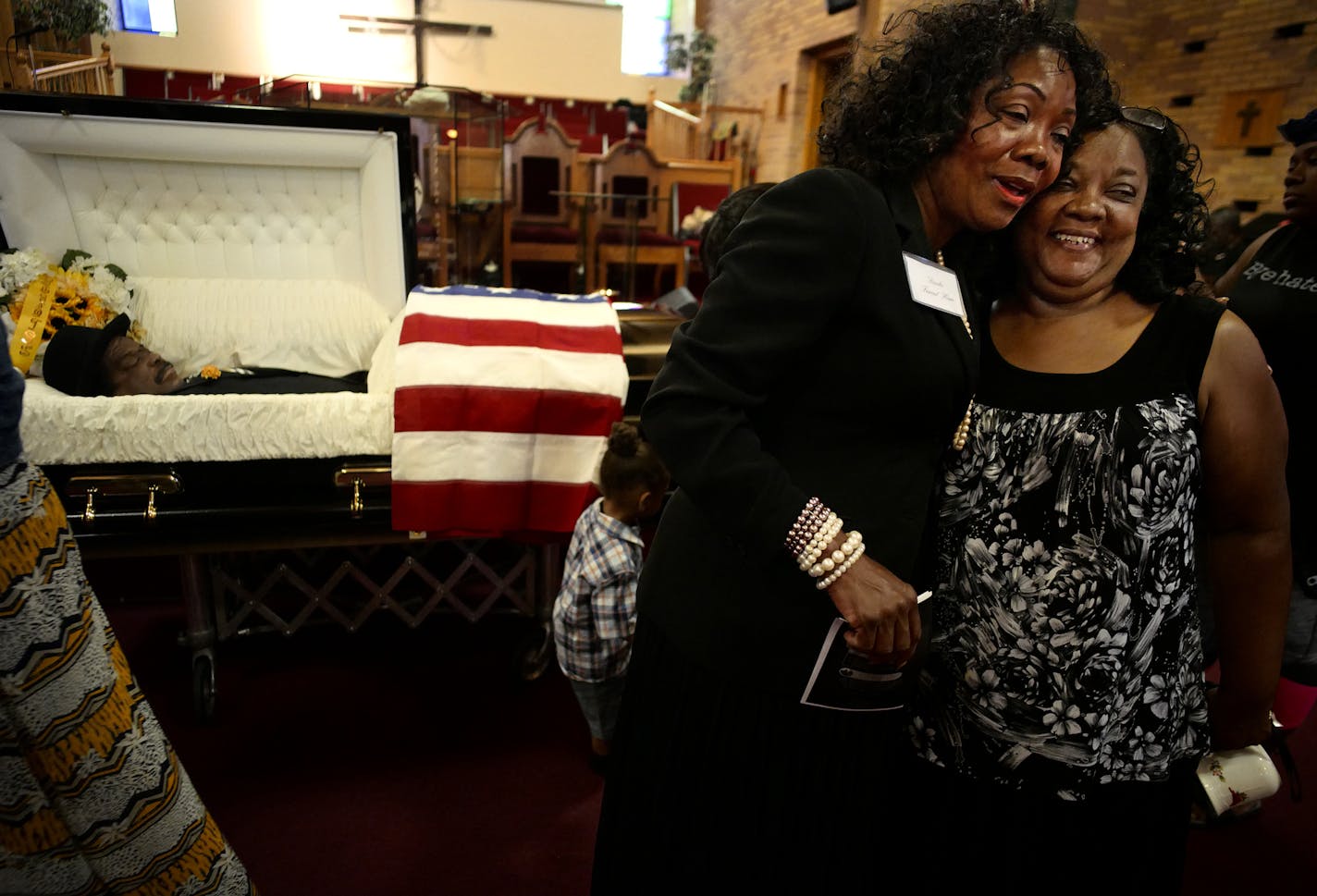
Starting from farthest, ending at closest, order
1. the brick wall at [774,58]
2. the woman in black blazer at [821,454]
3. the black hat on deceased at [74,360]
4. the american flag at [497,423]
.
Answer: the brick wall at [774,58] < the black hat on deceased at [74,360] < the american flag at [497,423] < the woman in black blazer at [821,454]

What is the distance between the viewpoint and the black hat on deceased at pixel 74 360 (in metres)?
2.36

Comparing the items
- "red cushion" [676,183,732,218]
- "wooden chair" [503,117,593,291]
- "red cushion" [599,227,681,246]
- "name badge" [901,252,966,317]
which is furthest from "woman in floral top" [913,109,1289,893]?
"red cushion" [676,183,732,218]

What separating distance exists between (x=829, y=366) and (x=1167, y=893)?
100 cm

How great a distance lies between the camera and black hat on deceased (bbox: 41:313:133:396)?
236cm

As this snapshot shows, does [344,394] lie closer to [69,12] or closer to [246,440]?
[246,440]

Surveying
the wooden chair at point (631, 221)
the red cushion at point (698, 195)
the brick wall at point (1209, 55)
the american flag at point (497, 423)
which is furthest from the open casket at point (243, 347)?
the red cushion at point (698, 195)

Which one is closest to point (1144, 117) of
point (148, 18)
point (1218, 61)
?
point (1218, 61)

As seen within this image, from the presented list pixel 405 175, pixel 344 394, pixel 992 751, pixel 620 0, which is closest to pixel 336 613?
pixel 344 394

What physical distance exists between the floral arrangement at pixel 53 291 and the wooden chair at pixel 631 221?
4.46 meters

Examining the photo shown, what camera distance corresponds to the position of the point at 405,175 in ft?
9.25

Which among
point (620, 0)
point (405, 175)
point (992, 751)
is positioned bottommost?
point (992, 751)

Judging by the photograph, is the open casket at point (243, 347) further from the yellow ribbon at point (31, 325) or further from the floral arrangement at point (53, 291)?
the yellow ribbon at point (31, 325)

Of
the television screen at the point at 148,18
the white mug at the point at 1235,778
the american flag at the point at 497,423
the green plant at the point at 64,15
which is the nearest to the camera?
the white mug at the point at 1235,778

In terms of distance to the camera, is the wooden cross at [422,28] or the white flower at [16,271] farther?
the wooden cross at [422,28]
